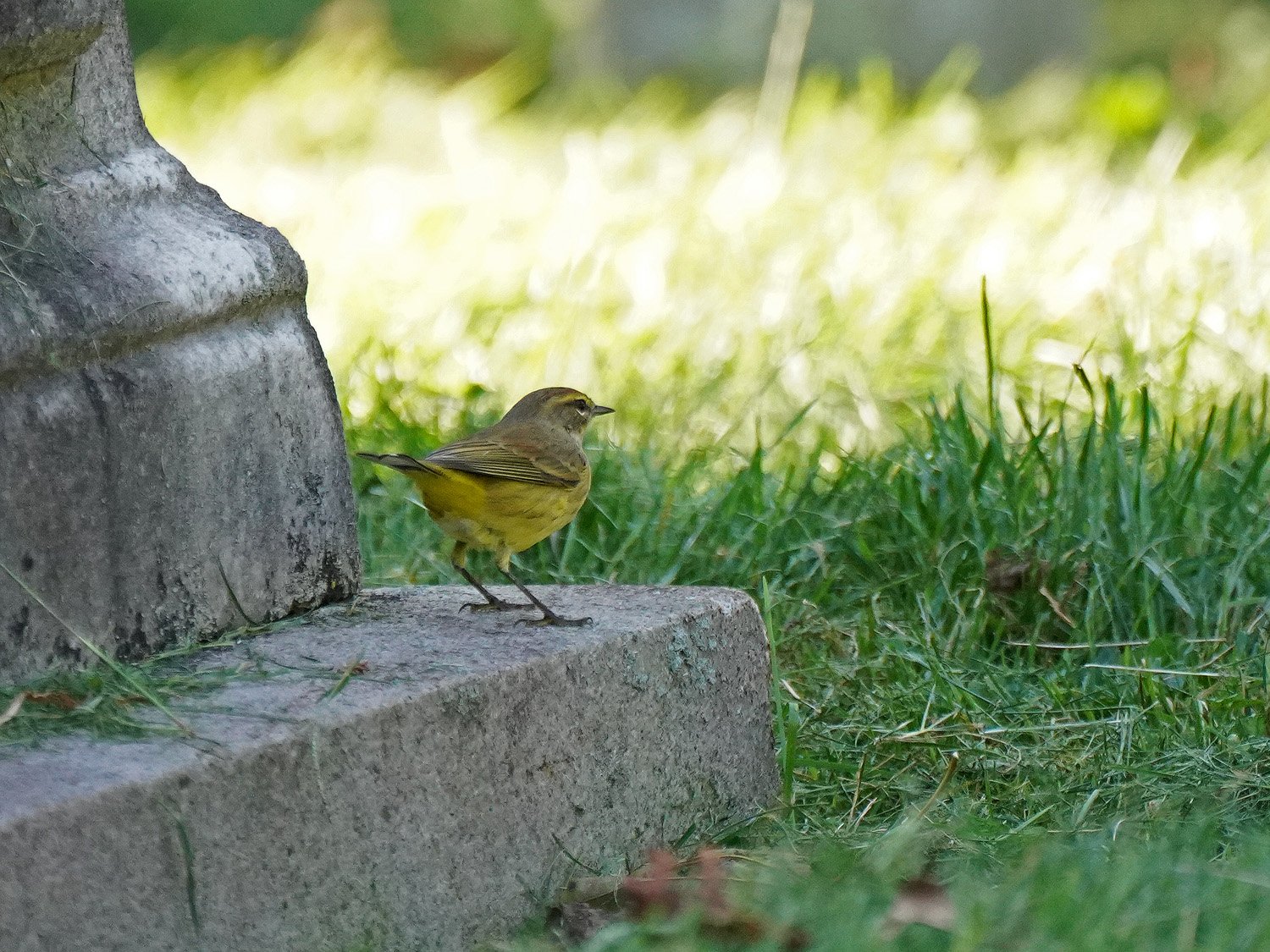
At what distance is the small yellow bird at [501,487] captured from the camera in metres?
3.48

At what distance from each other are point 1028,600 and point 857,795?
38.8 inches

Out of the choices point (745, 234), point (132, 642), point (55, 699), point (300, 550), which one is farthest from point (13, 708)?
point (745, 234)

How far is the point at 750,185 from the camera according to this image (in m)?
7.59

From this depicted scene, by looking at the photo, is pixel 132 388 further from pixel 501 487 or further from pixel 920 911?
pixel 920 911

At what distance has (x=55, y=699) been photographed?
255 cm

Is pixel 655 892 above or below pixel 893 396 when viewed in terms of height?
below

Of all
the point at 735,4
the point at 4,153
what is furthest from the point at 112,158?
the point at 735,4

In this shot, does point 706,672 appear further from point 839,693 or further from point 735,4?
point 735,4

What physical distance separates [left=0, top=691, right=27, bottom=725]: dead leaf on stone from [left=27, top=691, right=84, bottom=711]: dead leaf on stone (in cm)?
2

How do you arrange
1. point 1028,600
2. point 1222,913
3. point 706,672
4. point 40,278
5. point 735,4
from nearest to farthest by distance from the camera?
point 1222,913
point 40,278
point 706,672
point 1028,600
point 735,4

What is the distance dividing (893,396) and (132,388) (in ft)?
10.5

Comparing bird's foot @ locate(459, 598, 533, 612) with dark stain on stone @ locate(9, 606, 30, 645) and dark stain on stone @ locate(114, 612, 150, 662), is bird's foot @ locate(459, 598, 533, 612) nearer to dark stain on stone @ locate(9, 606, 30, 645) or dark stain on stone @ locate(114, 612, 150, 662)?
dark stain on stone @ locate(114, 612, 150, 662)

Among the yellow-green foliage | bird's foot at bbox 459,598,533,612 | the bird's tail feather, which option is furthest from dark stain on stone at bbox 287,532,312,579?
the yellow-green foliage

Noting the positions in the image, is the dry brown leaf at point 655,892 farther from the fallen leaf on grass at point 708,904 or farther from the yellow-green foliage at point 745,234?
the yellow-green foliage at point 745,234
